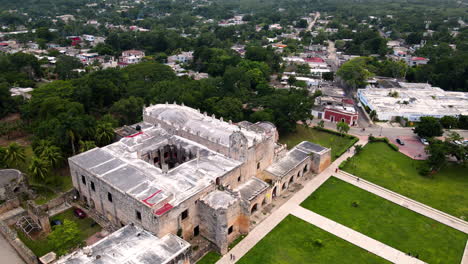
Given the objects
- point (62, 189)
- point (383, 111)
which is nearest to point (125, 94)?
point (62, 189)

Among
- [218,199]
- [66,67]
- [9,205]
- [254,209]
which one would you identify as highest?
[218,199]

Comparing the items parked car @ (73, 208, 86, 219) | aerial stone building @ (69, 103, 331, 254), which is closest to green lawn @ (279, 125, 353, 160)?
aerial stone building @ (69, 103, 331, 254)

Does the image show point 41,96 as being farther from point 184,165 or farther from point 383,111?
point 383,111

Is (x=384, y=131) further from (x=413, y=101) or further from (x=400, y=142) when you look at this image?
(x=413, y=101)

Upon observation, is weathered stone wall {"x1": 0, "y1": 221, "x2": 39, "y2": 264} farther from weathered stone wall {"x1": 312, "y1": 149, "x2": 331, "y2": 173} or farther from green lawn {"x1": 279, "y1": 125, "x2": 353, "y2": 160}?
green lawn {"x1": 279, "y1": 125, "x2": 353, "y2": 160}

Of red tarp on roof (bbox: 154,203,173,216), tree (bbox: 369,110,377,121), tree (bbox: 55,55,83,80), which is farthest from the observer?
tree (bbox: 55,55,83,80)

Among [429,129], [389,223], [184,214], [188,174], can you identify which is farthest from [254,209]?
[429,129]

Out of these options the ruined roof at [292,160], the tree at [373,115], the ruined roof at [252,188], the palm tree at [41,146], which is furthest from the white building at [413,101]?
the palm tree at [41,146]
